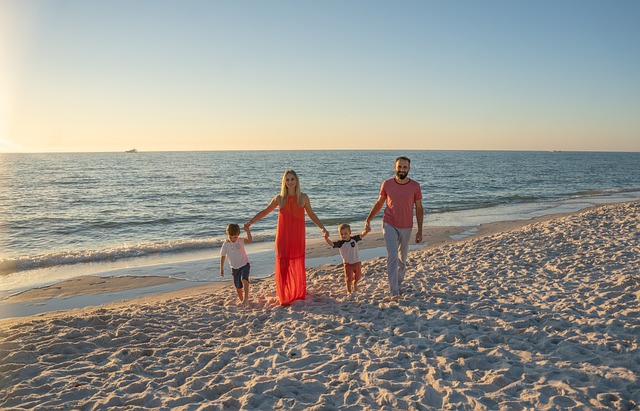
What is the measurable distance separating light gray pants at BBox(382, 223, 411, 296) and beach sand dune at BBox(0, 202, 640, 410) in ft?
1.13

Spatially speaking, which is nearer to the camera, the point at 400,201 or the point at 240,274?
the point at 400,201

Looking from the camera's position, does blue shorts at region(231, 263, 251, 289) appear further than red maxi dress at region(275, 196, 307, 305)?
Yes

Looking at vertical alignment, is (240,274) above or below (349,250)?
below

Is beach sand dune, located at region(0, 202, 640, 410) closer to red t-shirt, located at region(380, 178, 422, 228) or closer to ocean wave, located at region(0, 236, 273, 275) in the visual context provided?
red t-shirt, located at region(380, 178, 422, 228)

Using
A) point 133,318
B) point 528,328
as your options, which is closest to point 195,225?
point 133,318

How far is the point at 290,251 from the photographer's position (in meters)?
6.67

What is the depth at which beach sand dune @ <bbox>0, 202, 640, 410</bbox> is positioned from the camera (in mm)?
3914

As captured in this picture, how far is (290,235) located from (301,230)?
19 cm

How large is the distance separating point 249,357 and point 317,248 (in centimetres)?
805

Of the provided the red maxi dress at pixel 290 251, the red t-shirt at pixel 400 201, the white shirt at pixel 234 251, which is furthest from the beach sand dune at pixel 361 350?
the red t-shirt at pixel 400 201

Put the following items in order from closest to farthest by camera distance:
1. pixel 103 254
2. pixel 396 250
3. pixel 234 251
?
pixel 396 250 → pixel 234 251 → pixel 103 254

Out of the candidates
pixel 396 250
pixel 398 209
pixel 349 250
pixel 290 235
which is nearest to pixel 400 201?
pixel 398 209

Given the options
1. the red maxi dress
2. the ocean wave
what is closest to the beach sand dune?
the red maxi dress

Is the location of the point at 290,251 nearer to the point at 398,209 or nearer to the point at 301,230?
the point at 301,230
